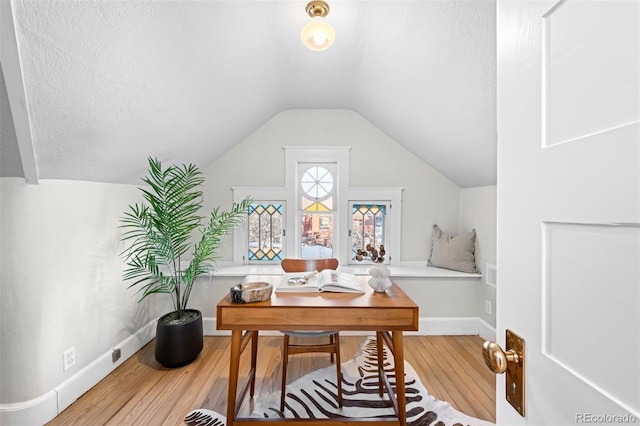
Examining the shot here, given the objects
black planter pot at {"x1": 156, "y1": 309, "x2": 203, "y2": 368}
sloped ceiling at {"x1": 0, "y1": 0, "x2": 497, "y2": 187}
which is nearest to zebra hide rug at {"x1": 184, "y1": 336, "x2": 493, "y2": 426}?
black planter pot at {"x1": 156, "y1": 309, "x2": 203, "y2": 368}

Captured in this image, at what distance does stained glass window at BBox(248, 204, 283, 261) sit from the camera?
11.4 feet

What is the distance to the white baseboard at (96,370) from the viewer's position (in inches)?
65.7

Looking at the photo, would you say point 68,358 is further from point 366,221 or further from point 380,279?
point 366,221

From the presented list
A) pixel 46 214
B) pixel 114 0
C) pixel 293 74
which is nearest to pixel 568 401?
pixel 114 0

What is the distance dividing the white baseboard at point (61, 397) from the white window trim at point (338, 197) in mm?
1452

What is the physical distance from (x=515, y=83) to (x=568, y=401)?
56cm

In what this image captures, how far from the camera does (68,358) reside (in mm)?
1893

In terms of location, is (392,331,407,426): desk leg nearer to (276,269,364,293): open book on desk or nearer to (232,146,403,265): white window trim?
(276,269,364,293): open book on desk

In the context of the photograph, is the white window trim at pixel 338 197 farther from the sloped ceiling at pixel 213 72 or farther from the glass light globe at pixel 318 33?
the glass light globe at pixel 318 33

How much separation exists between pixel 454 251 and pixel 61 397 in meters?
3.39

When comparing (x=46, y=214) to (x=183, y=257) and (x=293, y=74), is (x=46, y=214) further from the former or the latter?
(x=293, y=74)

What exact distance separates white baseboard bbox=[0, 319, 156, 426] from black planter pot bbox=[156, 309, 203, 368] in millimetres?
343

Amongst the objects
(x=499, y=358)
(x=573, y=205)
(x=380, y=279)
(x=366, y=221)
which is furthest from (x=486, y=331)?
(x=573, y=205)

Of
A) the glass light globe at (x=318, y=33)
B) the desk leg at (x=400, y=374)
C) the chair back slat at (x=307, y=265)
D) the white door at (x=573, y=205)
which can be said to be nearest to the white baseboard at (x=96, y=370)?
the chair back slat at (x=307, y=265)
